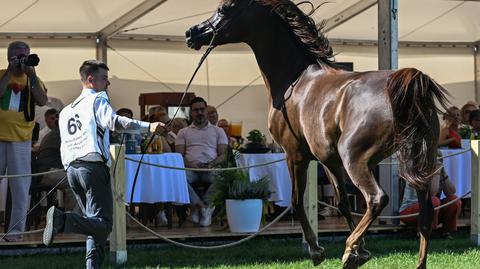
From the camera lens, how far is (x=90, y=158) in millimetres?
5742

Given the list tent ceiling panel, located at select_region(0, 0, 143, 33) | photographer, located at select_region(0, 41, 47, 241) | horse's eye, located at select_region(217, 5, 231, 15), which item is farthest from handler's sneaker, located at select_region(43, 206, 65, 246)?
tent ceiling panel, located at select_region(0, 0, 143, 33)

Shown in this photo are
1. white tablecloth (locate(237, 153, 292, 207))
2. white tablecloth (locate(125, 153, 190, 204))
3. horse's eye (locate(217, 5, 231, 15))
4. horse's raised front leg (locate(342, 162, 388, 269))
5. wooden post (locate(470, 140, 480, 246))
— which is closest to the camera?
horse's raised front leg (locate(342, 162, 388, 269))

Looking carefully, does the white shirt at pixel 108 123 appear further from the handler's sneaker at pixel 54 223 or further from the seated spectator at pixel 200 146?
the seated spectator at pixel 200 146

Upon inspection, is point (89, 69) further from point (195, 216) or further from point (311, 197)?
point (195, 216)

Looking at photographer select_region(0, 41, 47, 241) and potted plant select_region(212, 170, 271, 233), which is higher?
photographer select_region(0, 41, 47, 241)

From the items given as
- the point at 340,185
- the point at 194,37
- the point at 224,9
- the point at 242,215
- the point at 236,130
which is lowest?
the point at 242,215

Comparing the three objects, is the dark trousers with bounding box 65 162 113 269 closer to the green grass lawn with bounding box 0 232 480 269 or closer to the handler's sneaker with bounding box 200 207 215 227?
the green grass lawn with bounding box 0 232 480 269

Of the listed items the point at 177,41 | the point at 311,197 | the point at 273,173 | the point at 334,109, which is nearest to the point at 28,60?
the point at 311,197

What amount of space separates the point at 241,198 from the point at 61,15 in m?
5.42

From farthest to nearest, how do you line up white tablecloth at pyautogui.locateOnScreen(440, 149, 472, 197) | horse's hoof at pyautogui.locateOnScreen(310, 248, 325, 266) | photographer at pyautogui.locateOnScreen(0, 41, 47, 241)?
white tablecloth at pyautogui.locateOnScreen(440, 149, 472, 197) → photographer at pyautogui.locateOnScreen(0, 41, 47, 241) → horse's hoof at pyautogui.locateOnScreen(310, 248, 325, 266)

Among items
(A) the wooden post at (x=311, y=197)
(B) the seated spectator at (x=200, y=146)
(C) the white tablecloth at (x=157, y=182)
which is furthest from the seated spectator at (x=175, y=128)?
(A) the wooden post at (x=311, y=197)

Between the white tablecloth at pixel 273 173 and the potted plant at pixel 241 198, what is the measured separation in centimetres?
62

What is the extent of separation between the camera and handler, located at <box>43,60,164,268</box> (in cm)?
566

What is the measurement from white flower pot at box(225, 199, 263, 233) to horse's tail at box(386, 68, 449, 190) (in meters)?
3.57
